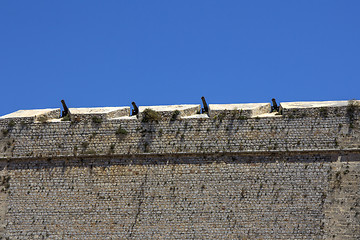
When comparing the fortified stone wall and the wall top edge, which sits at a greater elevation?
the wall top edge

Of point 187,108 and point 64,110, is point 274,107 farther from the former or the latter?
point 64,110

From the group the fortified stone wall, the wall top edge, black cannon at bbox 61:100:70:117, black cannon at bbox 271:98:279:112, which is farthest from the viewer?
black cannon at bbox 61:100:70:117

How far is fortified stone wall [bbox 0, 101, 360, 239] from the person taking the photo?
65.0 feet

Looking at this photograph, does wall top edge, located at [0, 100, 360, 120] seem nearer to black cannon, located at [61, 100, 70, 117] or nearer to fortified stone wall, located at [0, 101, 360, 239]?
fortified stone wall, located at [0, 101, 360, 239]

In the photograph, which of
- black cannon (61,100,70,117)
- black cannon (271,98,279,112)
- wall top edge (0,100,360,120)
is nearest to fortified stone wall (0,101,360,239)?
wall top edge (0,100,360,120)

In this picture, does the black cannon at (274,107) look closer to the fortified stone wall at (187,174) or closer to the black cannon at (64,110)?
the fortified stone wall at (187,174)

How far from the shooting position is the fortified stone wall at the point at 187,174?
779 inches

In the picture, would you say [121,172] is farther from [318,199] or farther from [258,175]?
[318,199]

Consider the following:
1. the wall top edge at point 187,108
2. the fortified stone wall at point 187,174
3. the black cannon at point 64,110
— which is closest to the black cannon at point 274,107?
the wall top edge at point 187,108

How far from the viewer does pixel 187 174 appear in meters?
20.4

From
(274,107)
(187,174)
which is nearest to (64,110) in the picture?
(187,174)

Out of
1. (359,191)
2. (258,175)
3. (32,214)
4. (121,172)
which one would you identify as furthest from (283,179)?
(32,214)

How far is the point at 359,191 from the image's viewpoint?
19734 mm

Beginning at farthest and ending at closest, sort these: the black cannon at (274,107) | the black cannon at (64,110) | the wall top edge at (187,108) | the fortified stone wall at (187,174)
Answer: the black cannon at (64,110), the black cannon at (274,107), the wall top edge at (187,108), the fortified stone wall at (187,174)
